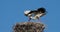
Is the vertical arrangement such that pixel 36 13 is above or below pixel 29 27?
above

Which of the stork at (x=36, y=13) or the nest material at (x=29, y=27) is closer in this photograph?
the nest material at (x=29, y=27)

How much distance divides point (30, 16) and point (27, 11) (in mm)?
479

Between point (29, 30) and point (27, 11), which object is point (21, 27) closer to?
point (29, 30)

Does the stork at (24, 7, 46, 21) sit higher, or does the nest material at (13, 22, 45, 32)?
the stork at (24, 7, 46, 21)

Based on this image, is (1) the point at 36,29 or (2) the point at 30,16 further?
(2) the point at 30,16

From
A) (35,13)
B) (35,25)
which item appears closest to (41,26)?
(35,25)

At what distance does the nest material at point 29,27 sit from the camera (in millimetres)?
12359

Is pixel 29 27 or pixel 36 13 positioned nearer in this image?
pixel 29 27

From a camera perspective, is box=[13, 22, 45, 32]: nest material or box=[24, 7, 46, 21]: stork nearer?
box=[13, 22, 45, 32]: nest material

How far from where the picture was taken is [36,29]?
12406mm

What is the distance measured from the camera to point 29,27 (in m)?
12.4

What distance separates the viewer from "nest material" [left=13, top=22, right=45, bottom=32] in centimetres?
1236

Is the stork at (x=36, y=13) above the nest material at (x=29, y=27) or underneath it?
above

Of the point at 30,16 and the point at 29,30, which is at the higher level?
the point at 30,16
